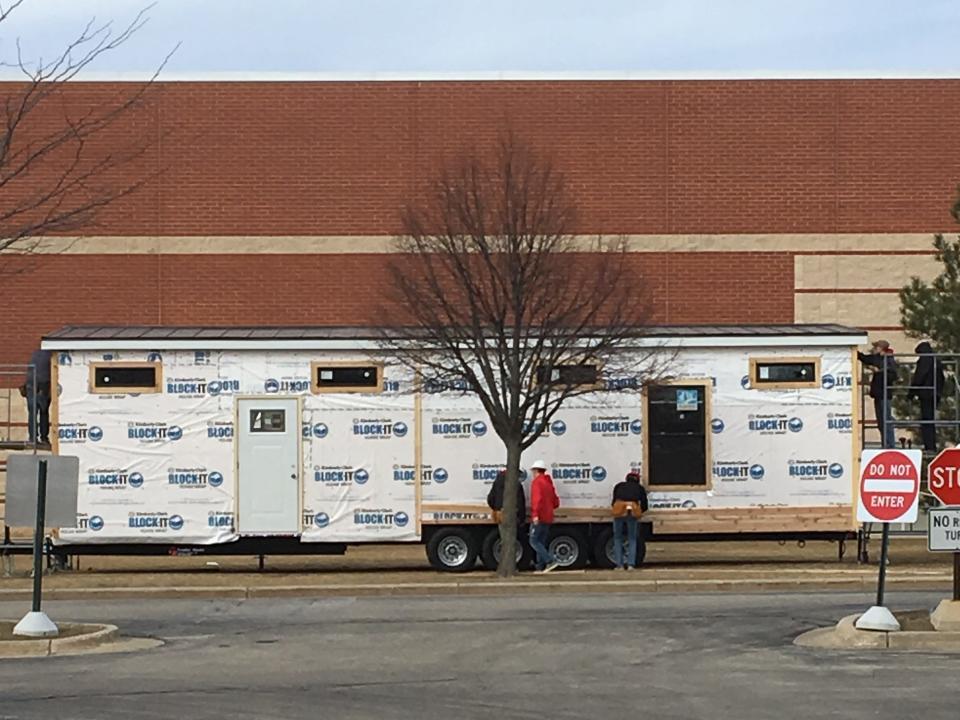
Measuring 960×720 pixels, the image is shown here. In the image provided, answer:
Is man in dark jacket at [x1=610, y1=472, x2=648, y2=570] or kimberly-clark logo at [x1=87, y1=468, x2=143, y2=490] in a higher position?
kimberly-clark logo at [x1=87, y1=468, x2=143, y2=490]

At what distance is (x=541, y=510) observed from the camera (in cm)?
2375

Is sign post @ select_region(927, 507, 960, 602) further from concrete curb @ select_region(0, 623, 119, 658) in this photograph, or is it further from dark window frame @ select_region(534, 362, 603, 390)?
concrete curb @ select_region(0, 623, 119, 658)

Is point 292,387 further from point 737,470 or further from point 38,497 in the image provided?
point 38,497

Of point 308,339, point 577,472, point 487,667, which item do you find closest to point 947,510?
point 487,667

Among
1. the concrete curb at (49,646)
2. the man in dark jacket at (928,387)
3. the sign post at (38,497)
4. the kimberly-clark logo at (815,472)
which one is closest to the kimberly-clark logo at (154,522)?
the sign post at (38,497)

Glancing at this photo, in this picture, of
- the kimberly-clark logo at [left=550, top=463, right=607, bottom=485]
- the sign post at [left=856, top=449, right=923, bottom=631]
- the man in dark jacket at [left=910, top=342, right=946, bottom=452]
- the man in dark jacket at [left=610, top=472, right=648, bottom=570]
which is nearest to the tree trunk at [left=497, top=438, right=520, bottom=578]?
the kimberly-clark logo at [left=550, top=463, right=607, bottom=485]

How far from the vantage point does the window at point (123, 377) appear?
965 inches

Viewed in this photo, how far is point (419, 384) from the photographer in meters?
23.6

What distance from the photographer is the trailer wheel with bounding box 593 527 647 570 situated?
24578 millimetres

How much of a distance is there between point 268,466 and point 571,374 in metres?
4.60

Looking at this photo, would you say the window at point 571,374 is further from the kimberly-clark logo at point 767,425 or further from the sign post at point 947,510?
the sign post at point 947,510

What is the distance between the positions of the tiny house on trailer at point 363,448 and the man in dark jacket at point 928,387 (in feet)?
4.23

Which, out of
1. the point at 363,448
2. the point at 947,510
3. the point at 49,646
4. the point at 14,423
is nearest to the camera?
the point at 49,646

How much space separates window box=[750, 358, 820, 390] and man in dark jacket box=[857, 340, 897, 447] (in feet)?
2.45
